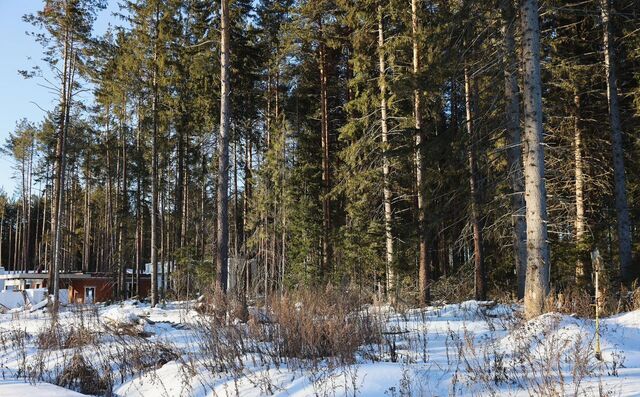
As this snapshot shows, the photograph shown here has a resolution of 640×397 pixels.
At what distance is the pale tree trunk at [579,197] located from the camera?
14.1 meters

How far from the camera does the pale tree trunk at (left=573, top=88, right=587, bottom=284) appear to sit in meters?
14.1

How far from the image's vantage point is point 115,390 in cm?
710

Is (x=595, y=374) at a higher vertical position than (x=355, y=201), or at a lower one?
lower

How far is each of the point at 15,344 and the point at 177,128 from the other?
763 inches

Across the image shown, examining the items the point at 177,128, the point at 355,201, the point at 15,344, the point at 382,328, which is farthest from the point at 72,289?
the point at 382,328

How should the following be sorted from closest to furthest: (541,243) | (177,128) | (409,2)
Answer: (541,243), (409,2), (177,128)

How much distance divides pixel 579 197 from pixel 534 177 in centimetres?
742

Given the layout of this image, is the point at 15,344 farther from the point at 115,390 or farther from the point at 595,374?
the point at 595,374

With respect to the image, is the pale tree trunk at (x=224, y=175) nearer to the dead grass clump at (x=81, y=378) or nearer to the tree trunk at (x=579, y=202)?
the dead grass clump at (x=81, y=378)

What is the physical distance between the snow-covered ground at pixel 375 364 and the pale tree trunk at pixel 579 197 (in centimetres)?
617

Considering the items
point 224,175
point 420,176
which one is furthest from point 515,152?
point 224,175

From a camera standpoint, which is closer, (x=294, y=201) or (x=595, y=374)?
(x=595, y=374)

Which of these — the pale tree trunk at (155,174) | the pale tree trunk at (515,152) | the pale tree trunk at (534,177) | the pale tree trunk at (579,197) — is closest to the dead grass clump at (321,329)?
the pale tree trunk at (534,177)

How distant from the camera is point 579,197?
14797mm
